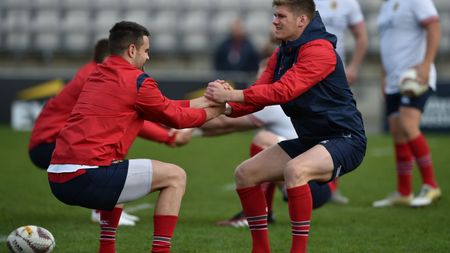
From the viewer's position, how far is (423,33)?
9.23 m

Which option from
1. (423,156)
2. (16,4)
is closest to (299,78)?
(423,156)

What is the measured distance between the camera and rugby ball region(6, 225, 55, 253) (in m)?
6.00

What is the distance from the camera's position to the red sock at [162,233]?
5.74 m

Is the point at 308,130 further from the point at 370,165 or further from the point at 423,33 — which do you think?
the point at 370,165

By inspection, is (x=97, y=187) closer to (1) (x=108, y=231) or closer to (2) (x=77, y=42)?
(1) (x=108, y=231)

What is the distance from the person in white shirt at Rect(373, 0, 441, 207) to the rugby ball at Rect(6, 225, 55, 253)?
4070 millimetres

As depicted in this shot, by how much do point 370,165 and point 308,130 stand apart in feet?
22.6

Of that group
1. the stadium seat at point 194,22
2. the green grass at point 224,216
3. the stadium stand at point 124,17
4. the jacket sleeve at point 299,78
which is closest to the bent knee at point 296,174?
the jacket sleeve at point 299,78

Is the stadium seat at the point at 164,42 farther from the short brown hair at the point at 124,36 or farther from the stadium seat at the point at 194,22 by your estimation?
the short brown hair at the point at 124,36

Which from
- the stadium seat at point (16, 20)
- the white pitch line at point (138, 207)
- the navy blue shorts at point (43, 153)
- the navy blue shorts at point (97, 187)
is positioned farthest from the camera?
the stadium seat at point (16, 20)

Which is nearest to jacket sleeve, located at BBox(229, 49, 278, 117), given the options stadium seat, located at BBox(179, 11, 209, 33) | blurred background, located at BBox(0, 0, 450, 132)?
blurred background, located at BBox(0, 0, 450, 132)

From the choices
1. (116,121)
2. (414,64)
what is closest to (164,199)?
→ (116,121)

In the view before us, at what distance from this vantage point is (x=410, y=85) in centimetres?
879

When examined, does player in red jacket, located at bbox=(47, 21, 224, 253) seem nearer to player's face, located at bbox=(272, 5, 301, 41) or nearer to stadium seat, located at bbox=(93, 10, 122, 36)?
player's face, located at bbox=(272, 5, 301, 41)
